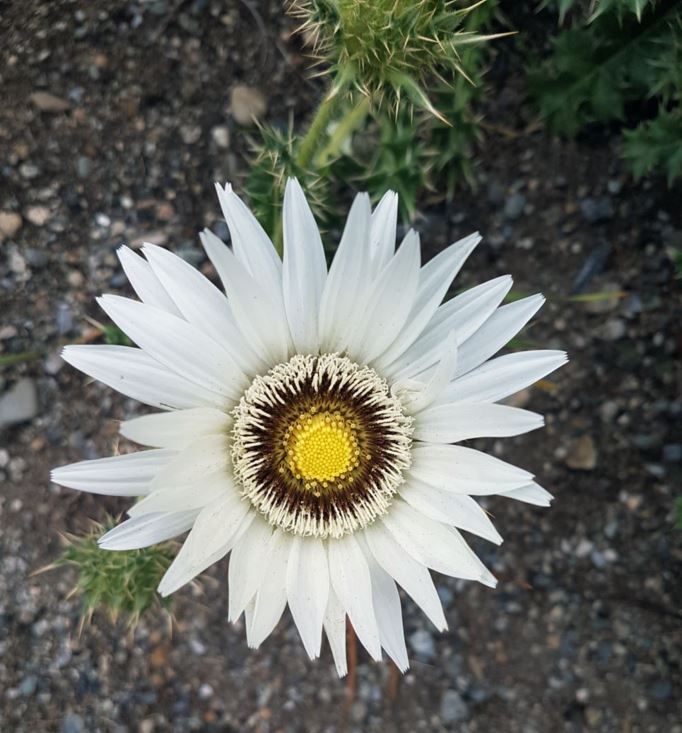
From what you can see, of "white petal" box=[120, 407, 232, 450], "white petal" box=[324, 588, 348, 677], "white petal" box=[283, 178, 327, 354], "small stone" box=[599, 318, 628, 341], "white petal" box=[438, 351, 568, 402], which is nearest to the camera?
"white petal" box=[120, 407, 232, 450]

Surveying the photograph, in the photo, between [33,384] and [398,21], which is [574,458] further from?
[33,384]

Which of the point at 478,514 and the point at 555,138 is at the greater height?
the point at 555,138

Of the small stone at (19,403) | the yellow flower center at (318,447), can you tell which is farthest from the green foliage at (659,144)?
the small stone at (19,403)

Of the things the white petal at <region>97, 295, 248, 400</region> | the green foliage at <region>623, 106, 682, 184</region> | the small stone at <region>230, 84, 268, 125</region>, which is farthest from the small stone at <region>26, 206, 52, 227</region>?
the green foliage at <region>623, 106, 682, 184</region>

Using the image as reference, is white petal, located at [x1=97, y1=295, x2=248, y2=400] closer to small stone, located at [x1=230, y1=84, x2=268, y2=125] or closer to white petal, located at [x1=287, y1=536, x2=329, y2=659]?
white petal, located at [x1=287, y1=536, x2=329, y2=659]

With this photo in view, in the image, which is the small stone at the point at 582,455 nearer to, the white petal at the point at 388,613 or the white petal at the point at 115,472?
the white petal at the point at 388,613

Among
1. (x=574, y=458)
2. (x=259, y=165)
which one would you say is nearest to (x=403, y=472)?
(x=259, y=165)

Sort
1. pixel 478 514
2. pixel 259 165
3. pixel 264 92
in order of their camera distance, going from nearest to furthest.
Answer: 1. pixel 478 514
2. pixel 259 165
3. pixel 264 92
